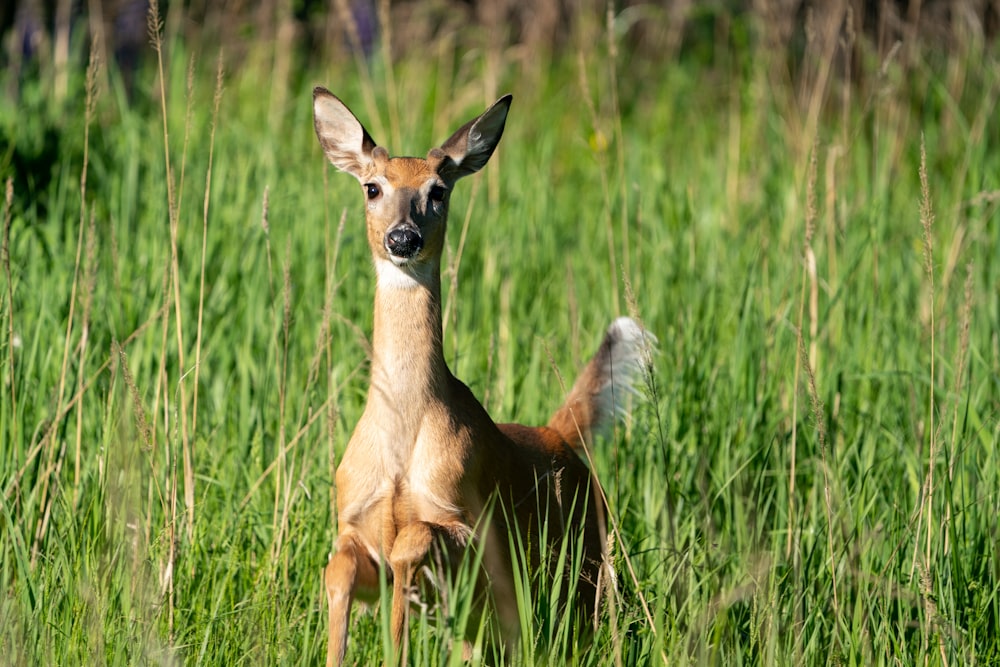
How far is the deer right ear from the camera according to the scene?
145 inches

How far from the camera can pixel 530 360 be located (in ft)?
15.3

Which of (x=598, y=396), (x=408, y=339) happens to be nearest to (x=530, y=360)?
(x=598, y=396)

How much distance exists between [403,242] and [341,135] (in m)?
0.65

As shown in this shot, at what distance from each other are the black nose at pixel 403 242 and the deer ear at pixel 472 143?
389 millimetres

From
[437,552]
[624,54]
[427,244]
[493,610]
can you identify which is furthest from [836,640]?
[624,54]

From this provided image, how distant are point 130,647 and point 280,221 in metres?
2.79

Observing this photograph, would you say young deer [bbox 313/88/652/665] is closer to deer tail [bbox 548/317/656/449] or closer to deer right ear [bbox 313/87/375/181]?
deer right ear [bbox 313/87/375/181]

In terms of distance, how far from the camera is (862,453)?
4.03m

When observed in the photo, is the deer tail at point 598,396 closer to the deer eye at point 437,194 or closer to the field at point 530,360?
the field at point 530,360

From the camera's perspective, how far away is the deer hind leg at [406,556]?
288cm

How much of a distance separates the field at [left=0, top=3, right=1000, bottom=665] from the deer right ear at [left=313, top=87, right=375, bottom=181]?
0.31 m

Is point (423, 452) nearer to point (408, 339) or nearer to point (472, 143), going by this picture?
point (408, 339)

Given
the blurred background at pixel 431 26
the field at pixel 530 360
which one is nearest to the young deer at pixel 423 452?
the field at pixel 530 360

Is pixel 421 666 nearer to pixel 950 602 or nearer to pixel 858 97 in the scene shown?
pixel 950 602
